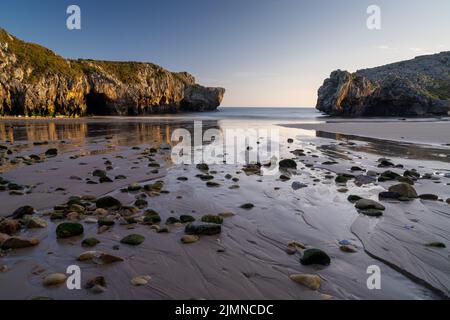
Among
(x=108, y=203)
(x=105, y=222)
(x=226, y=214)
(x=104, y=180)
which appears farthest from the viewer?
(x=104, y=180)

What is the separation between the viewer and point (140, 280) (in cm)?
374

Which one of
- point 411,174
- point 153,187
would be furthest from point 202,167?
point 411,174

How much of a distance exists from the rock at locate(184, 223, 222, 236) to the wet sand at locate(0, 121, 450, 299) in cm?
13

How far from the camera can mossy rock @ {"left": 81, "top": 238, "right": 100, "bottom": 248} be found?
15.5ft

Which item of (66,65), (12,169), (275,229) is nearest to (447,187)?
(275,229)

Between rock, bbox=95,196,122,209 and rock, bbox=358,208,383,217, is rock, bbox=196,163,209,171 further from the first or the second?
rock, bbox=358,208,383,217

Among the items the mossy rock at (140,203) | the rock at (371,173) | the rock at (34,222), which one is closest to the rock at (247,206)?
the mossy rock at (140,203)

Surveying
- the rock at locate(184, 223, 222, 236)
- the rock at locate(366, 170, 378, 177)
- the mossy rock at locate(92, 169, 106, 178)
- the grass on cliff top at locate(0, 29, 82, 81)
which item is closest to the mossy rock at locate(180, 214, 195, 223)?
the rock at locate(184, 223, 222, 236)

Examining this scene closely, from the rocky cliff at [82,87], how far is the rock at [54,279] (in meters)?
61.0

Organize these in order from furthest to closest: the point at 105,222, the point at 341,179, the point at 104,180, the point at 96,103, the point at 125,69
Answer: the point at 125,69, the point at 96,103, the point at 341,179, the point at 104,180, the point at 105,222

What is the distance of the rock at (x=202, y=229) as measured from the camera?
5.36 meters

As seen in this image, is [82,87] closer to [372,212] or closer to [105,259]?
[105,259]

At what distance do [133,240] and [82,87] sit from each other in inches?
2960

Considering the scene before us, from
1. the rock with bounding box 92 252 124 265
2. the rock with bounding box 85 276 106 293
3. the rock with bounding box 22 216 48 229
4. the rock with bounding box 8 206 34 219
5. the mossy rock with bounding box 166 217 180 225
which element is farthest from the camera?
the rock with bounding box 8 206 34 219
